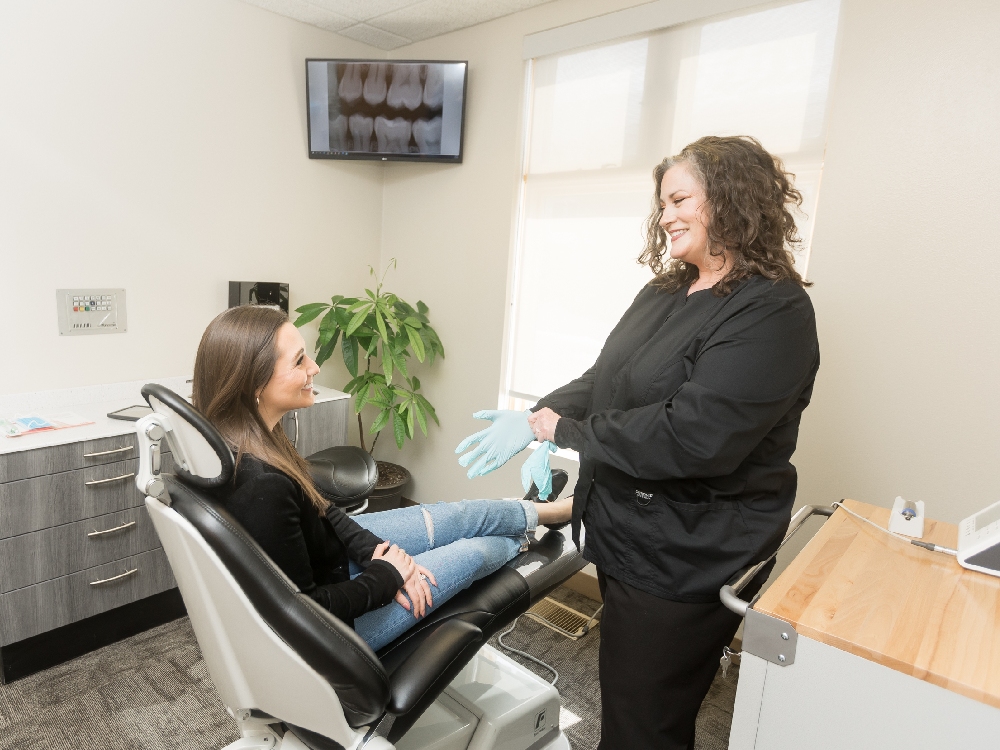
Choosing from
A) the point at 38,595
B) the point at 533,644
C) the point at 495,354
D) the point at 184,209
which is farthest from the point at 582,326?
the point at 38,595

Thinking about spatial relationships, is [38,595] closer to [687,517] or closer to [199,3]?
A: [687,517]

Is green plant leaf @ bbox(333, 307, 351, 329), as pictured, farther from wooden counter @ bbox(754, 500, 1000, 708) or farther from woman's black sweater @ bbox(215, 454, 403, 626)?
wooden counter @ bbox(754, 500, 1000, 708)

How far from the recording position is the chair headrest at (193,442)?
0.90 metres

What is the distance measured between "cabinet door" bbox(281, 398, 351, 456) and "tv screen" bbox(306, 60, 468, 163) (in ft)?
3.85

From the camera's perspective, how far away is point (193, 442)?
0.97 metres

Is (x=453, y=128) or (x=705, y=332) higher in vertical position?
(x=453, y=128)

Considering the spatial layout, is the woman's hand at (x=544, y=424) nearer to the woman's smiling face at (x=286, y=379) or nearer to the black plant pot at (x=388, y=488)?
the woman's smiling face at (x=286, y=379)

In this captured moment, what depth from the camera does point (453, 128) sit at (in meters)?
2.84

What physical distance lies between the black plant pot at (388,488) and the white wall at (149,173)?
97 cm

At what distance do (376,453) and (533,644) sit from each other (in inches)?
60.9

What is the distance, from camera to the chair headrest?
2.94 feet

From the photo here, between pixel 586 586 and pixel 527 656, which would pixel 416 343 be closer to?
pixel 586 586

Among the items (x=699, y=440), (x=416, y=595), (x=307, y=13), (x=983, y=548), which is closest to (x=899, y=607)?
(x=983, y=548)

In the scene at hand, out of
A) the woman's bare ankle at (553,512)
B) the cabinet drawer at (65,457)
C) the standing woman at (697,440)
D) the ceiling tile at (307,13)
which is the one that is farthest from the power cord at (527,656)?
the ceiling tile at (307,13)
